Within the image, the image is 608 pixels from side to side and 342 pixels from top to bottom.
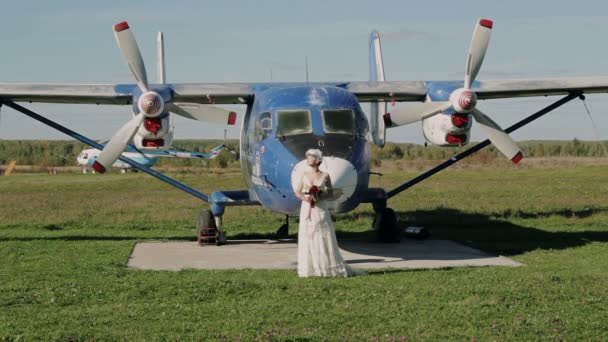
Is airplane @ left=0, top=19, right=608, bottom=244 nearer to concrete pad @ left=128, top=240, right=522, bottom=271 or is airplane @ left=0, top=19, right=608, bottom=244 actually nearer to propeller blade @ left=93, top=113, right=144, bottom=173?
propeller blade @ left=93, top=113, right=144, bottom=173

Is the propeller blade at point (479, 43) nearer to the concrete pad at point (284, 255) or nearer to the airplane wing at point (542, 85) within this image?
the airplane wing at point (542, 85)

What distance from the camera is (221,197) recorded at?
18.3m

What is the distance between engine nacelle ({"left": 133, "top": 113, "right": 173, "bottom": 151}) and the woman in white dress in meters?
4.94

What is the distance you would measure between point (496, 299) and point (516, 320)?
115 centimetres

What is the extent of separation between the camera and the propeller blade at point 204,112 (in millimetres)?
16891

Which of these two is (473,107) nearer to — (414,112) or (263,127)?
(414,112)

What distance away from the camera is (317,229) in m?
12.9

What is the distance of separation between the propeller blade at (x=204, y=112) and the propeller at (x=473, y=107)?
3252mm

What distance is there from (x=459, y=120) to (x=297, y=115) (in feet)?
12.0

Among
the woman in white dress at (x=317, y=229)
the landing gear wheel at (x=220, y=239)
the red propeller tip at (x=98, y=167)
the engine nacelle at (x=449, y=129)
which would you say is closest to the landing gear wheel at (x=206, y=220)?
the landing gear wheel at (x=220, y=239)

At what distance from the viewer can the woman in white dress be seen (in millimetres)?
12906

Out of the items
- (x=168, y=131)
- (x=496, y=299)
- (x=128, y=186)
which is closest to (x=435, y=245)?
(x=168, y=131)

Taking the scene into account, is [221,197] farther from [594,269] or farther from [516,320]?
[516,320]

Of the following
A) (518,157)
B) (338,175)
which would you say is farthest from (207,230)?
(518,157)
